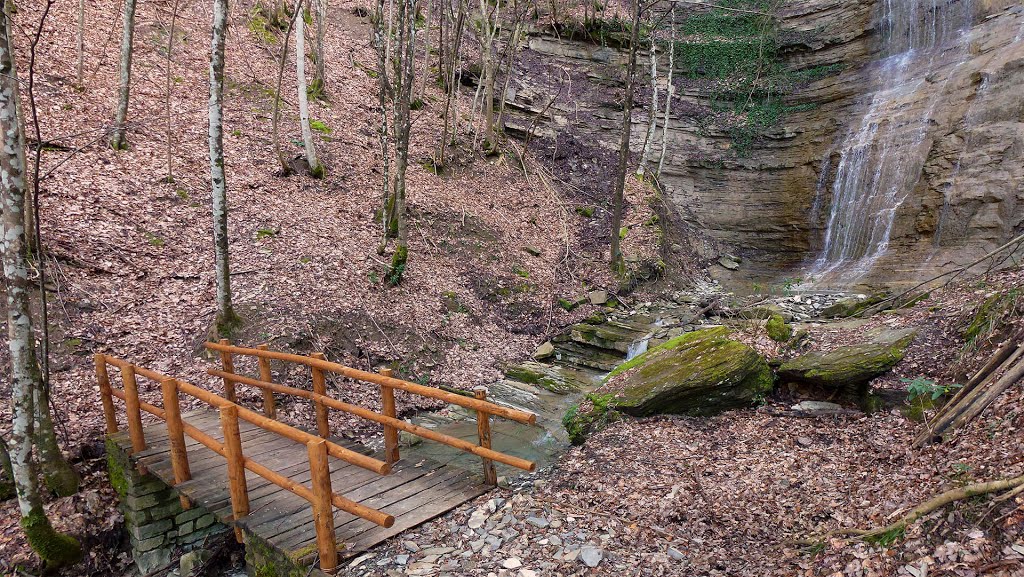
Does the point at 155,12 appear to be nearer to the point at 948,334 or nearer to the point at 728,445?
the point at 728,445

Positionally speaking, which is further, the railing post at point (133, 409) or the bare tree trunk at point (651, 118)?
the bare tree trunk at point (651, 118)

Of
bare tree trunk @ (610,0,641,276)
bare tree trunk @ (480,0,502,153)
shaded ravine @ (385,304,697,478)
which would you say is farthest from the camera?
bare tree trunk @ (480,0,502,153)

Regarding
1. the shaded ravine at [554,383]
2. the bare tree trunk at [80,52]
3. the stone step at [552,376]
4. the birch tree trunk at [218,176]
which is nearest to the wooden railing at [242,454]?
the birch tree trunk at [218,176]

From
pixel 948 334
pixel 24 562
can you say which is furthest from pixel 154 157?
pixel 948 334

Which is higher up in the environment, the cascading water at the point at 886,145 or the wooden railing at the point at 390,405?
the cascading water at the point at 886,145

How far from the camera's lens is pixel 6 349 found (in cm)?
687

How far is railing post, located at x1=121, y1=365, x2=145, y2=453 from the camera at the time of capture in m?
6.04

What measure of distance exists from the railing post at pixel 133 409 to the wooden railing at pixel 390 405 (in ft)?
3.76

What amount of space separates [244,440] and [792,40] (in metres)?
24.2

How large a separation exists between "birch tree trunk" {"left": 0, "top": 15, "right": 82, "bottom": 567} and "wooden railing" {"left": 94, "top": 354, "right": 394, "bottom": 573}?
99cm

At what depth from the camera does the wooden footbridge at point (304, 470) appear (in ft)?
14.1

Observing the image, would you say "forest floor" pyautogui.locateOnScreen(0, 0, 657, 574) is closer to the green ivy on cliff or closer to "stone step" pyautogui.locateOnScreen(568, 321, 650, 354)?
"stone step" pyautogui.locateOnScreen(568, 321, 650, 354)

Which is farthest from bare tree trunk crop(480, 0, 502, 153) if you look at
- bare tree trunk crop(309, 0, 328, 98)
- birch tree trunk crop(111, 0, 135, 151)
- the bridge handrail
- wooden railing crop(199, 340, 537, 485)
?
wooden railing crop(199, 340, 537, 485)

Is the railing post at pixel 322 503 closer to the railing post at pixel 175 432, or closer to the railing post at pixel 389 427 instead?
the railing post at pixel 389 427
